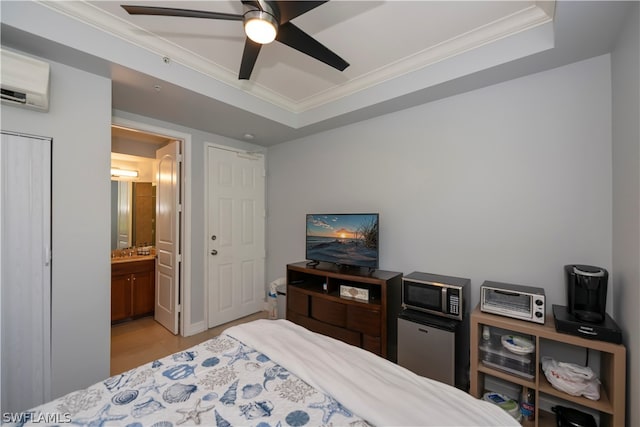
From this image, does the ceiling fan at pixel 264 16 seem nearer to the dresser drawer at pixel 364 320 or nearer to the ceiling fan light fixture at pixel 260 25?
the ceiling fan light fixture at pixel 260 25

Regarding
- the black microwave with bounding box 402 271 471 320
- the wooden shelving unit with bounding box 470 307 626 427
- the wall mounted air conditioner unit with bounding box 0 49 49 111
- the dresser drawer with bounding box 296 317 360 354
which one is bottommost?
the dresser drawer with bounding box 296 317 360 354

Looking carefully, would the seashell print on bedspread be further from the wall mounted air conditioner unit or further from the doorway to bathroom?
the doorway to bathroom

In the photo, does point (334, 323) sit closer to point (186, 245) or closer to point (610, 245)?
point (186, 245)

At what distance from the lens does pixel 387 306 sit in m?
2.40

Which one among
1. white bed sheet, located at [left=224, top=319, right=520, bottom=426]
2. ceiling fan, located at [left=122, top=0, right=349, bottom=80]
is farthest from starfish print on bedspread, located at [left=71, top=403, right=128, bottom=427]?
ceiling fan, located at [left=122, top=0, right=349, bottom=80]

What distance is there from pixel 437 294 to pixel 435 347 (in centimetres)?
40

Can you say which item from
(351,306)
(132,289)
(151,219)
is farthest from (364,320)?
(151,219)

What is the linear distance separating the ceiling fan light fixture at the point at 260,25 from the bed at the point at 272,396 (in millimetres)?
1691

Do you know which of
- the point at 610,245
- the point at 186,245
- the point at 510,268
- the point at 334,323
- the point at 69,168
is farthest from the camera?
the point at 186,245

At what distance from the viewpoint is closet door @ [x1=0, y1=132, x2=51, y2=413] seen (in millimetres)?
1679

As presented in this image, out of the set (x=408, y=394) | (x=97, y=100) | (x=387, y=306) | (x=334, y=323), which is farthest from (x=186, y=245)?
(x=408, y=394)

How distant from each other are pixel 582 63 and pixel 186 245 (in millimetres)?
3950

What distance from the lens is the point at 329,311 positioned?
268 centimetres

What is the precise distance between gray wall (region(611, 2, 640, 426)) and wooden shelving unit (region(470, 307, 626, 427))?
0.18 feet
